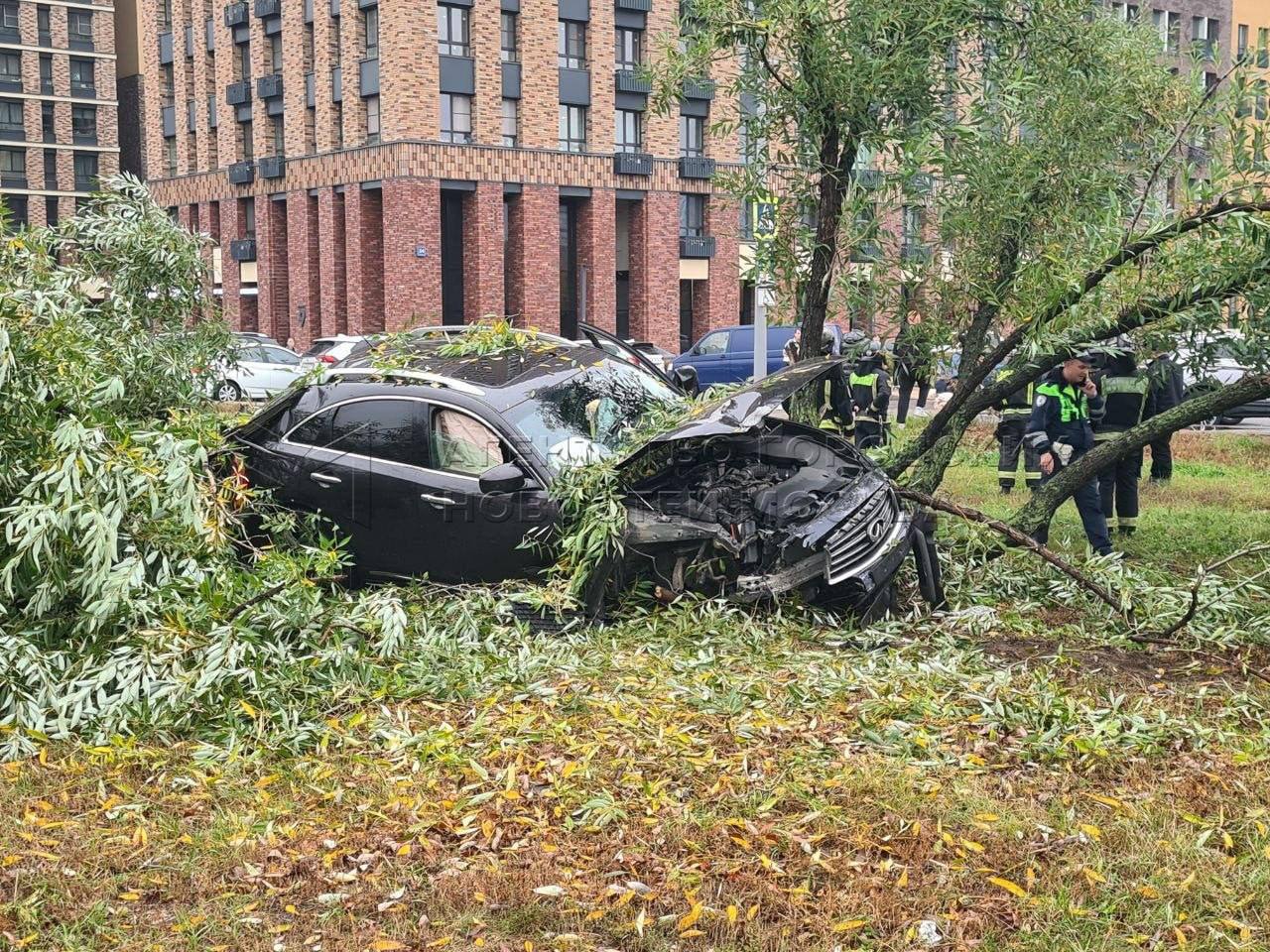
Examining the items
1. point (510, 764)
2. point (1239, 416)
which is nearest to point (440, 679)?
point (510, 764)

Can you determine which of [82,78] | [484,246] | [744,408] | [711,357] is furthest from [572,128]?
[744,408]

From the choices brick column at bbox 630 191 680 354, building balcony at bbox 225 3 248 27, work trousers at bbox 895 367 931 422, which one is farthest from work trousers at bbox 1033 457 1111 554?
building balcony at bbox 225 3 248 27

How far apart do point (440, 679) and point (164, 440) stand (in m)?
1.85

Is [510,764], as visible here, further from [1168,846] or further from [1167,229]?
[1167,229]

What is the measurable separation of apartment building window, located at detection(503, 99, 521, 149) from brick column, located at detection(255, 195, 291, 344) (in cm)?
1065

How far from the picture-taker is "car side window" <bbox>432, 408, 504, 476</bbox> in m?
7.86

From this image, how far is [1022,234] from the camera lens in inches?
361

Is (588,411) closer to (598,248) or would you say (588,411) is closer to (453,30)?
(453,30)

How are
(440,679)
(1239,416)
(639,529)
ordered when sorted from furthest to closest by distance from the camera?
(1239,416), (639,529), (440,679)

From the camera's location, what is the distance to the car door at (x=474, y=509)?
757cm

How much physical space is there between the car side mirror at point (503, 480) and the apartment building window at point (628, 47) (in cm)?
4168

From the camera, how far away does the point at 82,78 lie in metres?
68.4

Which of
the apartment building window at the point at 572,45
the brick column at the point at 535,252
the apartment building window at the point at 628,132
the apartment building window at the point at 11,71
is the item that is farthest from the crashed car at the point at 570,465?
the apartment building window at the point at 11,71

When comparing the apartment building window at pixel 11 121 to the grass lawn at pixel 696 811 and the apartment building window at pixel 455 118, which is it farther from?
the grass lawn at pixel 696 811
